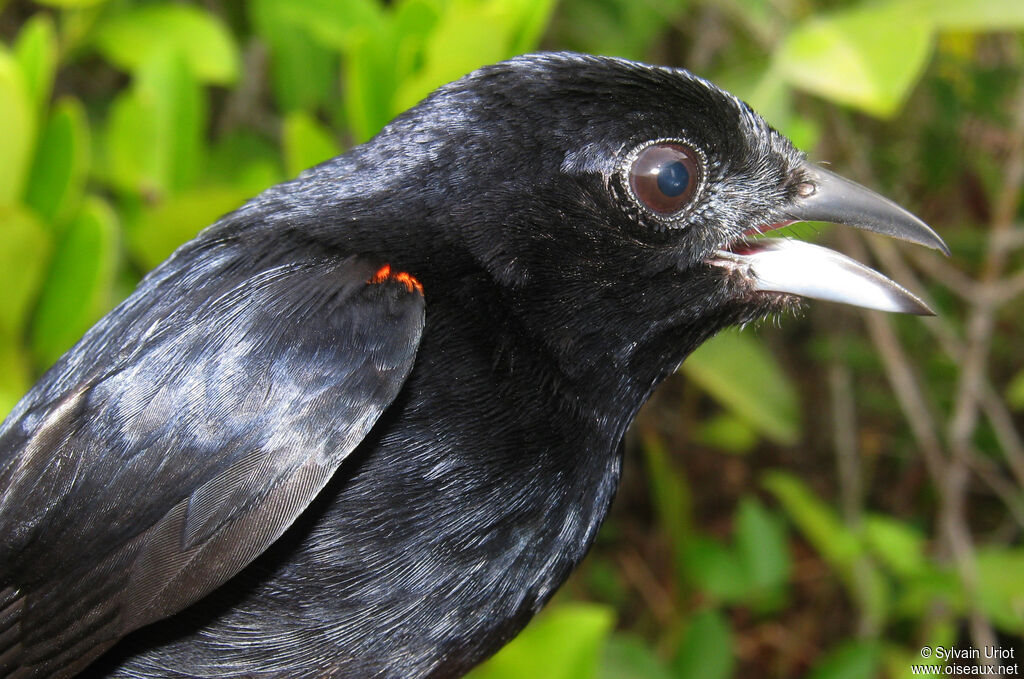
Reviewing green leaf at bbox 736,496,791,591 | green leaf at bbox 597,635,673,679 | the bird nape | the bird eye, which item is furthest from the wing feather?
green leaf at bbox 736,496,791,591

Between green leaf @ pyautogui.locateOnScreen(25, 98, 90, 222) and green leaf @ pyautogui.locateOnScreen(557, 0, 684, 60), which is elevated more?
green leaf @ pyautogui.locateOnScreen(557, 0, 684, 60)

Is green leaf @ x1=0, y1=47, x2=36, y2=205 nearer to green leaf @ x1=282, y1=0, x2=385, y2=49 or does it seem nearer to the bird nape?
green leaf @ x1=282, y1=0, x2=385, y2=49

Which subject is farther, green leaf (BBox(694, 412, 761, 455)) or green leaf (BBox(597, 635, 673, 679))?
green leaf (BBox(694, 412, 761, 455))

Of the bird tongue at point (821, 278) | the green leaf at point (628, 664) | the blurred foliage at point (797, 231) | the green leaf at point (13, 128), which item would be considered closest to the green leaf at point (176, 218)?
the blurred foliage at point (797, 231)

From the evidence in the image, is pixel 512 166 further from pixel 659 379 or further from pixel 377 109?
pixel 377 109

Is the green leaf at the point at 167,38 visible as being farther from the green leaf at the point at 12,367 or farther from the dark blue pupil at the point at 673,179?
the dark blue pupil at the point at 673,179

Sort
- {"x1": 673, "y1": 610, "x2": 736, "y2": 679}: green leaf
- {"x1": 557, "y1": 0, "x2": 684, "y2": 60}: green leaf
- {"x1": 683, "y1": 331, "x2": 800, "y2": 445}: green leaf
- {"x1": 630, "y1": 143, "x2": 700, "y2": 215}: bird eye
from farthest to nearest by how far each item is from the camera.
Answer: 1. {"x1": 557, "y1": 0, "x2": 684, "y2": 60}: green leaf
2. {"x1": 673, "y1": 610, "x2": 736, "y2": 679}: green leaf
3. {"x1": 683, "y1": 331, "x2": 800, "y2": 445}: green leaf
4. {"x1": 630, "y1": 143, "x2": 700, "y2": 215}: bird eye

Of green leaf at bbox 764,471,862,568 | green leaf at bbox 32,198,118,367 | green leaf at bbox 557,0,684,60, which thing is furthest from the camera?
green leaf at bbox 557,0,684,60
